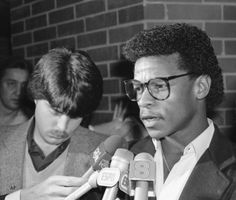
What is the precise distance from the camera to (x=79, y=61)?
208 centimetres

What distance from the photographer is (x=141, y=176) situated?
1.29m

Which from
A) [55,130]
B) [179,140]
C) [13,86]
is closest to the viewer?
[179,140]

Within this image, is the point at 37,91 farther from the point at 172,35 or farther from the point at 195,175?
the point at 195,175

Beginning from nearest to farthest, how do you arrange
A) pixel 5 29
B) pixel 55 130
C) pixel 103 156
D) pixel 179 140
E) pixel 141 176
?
pixel 141 176 < pixel 103 156 < pixel 179 140 < pixel 55 130 < pixel 5 29

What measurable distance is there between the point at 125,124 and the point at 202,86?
884mm

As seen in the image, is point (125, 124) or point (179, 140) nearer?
point (179, 140)

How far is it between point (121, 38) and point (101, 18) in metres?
0.23

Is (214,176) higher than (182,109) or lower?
lower

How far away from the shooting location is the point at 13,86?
317 centimetres

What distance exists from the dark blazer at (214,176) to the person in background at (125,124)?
82cm

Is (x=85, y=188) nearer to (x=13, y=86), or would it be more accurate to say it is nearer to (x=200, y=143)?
(x=200, y=143)

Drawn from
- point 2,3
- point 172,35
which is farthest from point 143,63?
point 2,3

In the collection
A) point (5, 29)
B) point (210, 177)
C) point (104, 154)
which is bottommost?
point (210, 177)

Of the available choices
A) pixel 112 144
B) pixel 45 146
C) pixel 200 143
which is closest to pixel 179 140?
pixel 200 143
